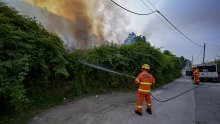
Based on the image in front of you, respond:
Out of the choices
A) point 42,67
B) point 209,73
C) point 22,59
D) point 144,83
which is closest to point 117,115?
point 144,83

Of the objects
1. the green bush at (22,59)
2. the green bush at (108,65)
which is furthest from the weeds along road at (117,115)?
the green bush at (108,65)

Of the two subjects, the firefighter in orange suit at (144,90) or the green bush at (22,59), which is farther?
the firefighter in orange suit at (144,90)

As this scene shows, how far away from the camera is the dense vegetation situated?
→ 5.47 meters

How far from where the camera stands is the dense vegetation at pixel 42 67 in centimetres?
547

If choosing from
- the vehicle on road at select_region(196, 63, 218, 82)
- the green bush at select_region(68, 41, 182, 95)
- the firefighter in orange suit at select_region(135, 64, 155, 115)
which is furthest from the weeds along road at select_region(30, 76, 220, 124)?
the vehicle on road at select_region(196, 63, 218, 82)

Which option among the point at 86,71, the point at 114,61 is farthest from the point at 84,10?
the point at 86,71

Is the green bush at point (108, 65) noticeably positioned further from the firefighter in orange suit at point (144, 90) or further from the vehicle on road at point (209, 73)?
the vehicle on road at point (209, 73)

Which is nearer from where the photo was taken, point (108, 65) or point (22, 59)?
point (22, 59)

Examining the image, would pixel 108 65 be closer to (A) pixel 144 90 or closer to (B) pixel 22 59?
(A) pixel 144 90

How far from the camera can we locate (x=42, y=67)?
263 inches

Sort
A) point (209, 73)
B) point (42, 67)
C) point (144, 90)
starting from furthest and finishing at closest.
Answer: point (209, 73)
point (42, 67)
point (144, 90)

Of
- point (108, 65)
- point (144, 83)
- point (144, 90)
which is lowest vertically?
point (144, 90)

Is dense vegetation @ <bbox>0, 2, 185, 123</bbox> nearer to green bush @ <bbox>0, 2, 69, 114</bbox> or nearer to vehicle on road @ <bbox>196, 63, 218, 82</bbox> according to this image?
green bush @ <bbox>0, 2, 69, 114</bbox>

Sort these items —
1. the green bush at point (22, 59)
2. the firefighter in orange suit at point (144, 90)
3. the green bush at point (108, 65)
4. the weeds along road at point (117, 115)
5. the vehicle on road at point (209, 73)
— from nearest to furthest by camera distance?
the green bush at point (22, 59), the weeds along road at point (117, 115), the firefighter in orange suit at point (144, 90), the green bush at point (108, 65), the vehicle on road at point (209, 73)
